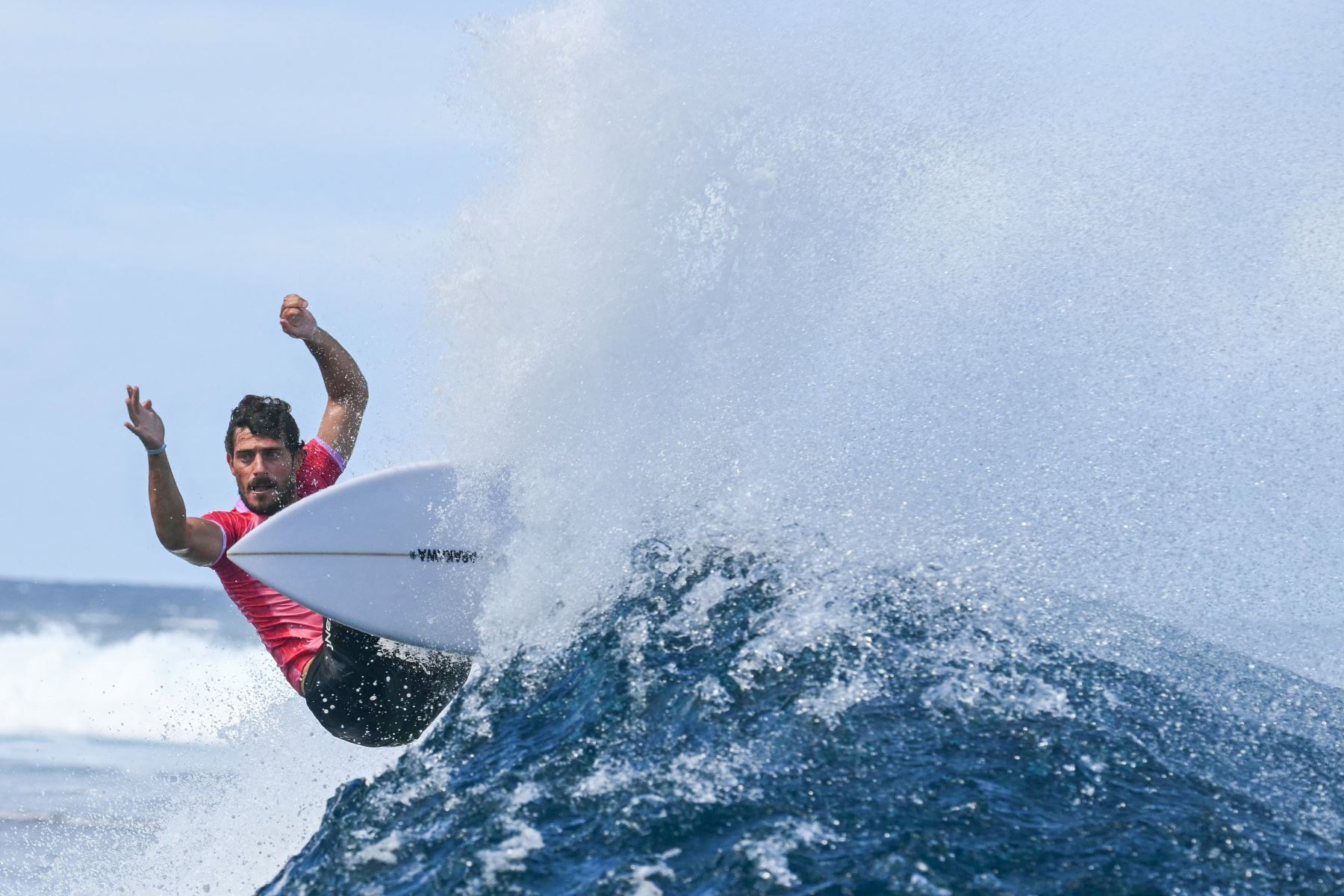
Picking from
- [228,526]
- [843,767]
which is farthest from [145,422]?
[843,767]

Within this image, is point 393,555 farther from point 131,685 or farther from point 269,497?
point 131,685

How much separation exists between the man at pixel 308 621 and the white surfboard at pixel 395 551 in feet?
0.56

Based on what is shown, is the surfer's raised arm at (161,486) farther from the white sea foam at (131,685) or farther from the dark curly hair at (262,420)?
the white sea foam at (131,685)

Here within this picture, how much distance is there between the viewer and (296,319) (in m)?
6.23

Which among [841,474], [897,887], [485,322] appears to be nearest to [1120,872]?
[897,887]

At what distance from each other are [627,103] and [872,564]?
3015 millimetres

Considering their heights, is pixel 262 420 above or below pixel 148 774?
above

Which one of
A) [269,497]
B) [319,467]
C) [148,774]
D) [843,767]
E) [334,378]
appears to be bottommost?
[148,774]

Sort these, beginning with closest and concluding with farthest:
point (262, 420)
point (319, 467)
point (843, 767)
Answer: point (843, 767)
point (262, 420)
point (319, 467)

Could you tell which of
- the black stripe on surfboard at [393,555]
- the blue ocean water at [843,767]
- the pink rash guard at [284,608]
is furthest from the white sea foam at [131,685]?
the blue ocean water at [843,767]

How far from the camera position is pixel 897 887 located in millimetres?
3635

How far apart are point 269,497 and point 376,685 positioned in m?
1.10

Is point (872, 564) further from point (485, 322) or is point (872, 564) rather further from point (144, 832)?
point (144, 832)

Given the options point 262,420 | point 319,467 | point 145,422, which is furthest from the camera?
point 319,467
